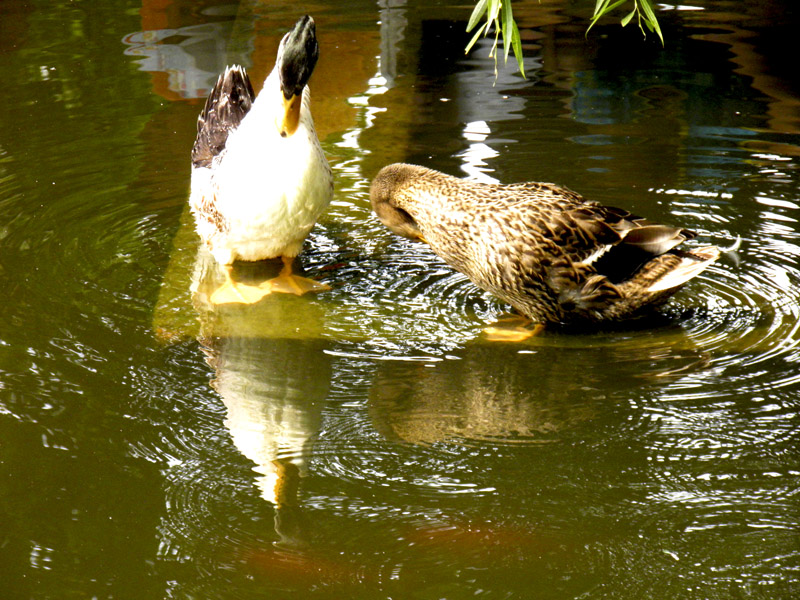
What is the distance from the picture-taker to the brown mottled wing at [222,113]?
5363 mm

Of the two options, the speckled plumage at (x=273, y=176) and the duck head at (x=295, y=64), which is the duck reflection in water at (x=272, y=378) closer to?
the speckled plumage at (x=273, y=176)

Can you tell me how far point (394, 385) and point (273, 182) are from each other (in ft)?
4.31

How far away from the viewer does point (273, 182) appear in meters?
4.57

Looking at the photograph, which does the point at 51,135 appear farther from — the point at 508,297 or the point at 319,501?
the point at 319,501

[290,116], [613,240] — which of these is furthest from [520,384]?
[290,116]

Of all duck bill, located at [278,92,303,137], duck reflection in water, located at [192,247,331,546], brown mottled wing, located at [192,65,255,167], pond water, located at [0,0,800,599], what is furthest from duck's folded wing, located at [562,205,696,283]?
brown mottled wing, located at [192,65,255,167]

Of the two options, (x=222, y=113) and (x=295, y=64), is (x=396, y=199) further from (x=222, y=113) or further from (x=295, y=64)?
(x=222, y=113)

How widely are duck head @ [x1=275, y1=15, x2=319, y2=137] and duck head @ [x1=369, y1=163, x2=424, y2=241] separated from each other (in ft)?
1.71

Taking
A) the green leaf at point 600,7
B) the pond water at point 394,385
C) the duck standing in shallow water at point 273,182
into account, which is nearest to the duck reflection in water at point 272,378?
the pond water at point 394,385

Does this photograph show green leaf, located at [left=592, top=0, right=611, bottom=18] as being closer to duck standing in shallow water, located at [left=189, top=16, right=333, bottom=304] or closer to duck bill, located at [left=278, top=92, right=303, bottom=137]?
duck standing in shallow water, located at [left=189, top=16, right=333, bottom=304]

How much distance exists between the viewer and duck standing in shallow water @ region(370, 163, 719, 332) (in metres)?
4.13

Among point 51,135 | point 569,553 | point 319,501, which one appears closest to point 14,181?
point 51,135

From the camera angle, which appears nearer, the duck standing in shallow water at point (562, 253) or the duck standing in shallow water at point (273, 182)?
the duck standing in shallow water at point (562, 253)

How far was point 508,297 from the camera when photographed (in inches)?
168
